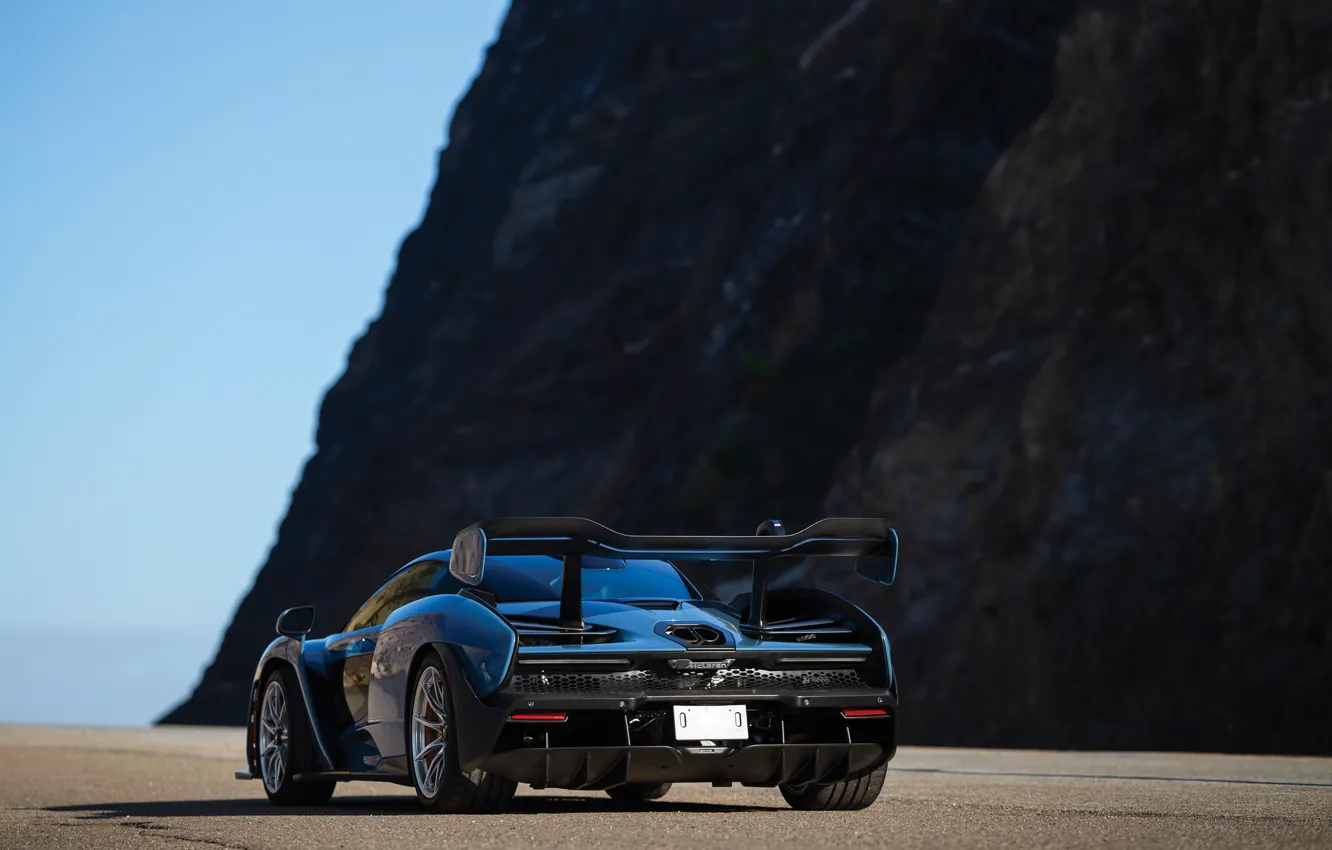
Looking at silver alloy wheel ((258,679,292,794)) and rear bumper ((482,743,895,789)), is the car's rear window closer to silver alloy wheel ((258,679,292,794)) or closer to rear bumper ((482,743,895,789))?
rear bumper ((482,743,895,789))

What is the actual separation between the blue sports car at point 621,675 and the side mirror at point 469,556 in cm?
1

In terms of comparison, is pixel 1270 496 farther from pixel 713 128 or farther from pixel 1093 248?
pixel 713 128

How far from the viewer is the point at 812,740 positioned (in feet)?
26.1

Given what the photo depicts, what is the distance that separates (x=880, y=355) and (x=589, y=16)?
87.5 ft

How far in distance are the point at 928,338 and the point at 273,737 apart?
2289 centimetres

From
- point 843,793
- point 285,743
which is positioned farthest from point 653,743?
point 285,743

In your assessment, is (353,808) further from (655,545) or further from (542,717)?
(655,545)

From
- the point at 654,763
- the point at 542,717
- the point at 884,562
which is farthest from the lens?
the point at 884,562

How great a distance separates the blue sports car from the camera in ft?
25.0

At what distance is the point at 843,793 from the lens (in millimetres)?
8461

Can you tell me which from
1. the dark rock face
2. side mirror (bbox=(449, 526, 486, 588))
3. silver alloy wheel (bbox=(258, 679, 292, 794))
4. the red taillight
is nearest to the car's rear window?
side mirror (bbox=(449, 526, 486, 588))

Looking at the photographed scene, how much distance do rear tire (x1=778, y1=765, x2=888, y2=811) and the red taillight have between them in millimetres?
1491

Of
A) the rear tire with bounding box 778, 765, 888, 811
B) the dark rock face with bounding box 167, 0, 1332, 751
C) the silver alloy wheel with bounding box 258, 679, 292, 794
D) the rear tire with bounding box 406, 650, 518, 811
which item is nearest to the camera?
the rear tire with bounding box 406, 650, 518, 811

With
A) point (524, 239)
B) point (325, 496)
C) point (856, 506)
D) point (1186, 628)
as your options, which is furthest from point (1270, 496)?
point (325, 496)
